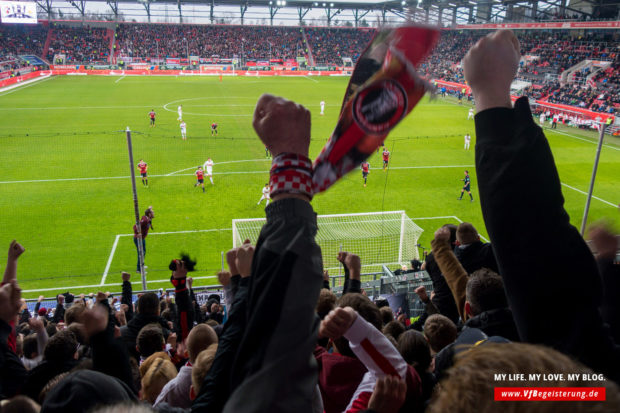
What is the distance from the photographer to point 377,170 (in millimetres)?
21406

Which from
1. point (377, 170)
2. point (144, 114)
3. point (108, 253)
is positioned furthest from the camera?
point (144, 114)

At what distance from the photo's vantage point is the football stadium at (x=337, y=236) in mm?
987

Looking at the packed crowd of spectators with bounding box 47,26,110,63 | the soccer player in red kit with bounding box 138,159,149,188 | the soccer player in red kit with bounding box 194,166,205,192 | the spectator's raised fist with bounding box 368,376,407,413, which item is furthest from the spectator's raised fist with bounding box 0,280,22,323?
the packed crowd of spectators with bounding box 47,26,110,63

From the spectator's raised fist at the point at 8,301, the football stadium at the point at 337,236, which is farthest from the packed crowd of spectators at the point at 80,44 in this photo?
the spectator's raised fist at the point at 8,301

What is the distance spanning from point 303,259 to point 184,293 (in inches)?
126

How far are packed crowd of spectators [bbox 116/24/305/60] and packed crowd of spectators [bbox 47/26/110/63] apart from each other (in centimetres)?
228

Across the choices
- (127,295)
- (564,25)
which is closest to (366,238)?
(127,295)

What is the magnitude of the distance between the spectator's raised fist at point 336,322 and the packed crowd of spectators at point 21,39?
209 feet

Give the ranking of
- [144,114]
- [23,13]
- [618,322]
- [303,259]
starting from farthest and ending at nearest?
1. [23,13]
2. [144,114]
3. [618,322]
4. [303,259]

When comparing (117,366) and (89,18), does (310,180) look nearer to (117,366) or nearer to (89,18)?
(117,366)

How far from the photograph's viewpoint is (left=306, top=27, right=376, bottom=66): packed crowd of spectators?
66.3m

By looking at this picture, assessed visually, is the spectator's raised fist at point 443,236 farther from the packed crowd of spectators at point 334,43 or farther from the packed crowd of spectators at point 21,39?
the packed crowd of spectators at point 334,43

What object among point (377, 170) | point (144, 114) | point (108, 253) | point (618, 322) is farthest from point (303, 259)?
point (144, 114)

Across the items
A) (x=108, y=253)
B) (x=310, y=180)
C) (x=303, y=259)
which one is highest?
(x=310, y=180)
